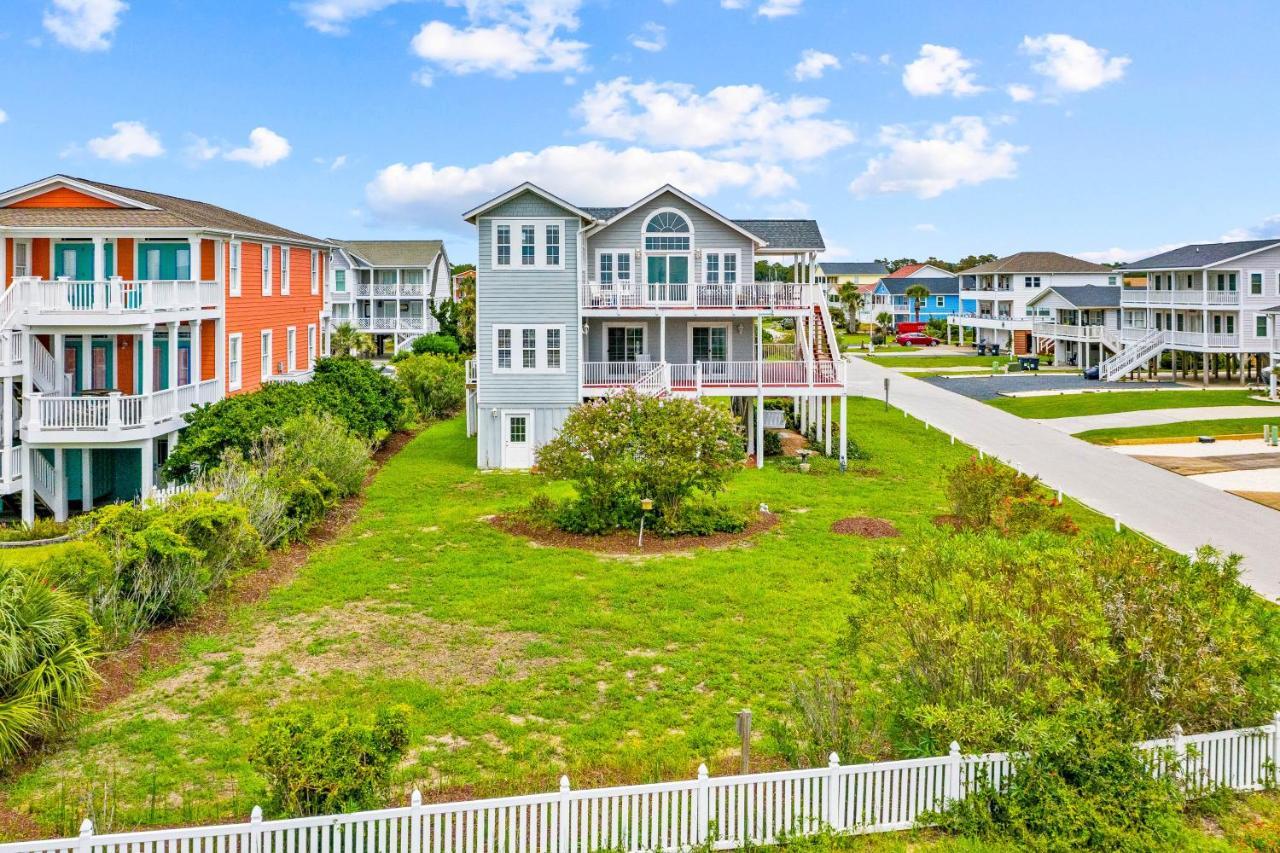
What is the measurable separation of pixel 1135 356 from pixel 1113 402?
13.1 m

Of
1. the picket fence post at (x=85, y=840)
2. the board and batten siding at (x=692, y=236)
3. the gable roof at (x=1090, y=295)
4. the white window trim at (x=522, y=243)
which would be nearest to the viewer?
the picket fence post at (x=85, y=840)

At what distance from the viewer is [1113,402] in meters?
46.8

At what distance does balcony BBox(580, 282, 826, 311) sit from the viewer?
105ft

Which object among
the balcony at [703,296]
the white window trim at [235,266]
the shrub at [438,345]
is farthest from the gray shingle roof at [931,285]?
the white window trim at [235,266]

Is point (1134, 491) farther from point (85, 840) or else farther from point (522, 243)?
point (85, 840)

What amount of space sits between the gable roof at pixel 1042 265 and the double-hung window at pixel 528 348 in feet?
206

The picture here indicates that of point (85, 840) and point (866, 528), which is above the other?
point (866, 528)

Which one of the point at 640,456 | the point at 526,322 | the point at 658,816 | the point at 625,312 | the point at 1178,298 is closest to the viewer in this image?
the point at 658,816

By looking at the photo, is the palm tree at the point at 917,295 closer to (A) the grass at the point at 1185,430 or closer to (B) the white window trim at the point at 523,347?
(A) the grass at the point at 1185,430

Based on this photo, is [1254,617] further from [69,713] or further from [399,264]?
[399,264]

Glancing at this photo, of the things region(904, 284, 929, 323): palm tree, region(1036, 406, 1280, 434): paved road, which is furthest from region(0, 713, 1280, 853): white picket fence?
region(904, 284, 929, 323): palm tree

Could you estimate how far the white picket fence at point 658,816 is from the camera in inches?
330

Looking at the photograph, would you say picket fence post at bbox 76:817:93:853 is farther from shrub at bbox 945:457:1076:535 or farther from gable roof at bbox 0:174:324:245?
gable roof at bbox 0:174:324:245

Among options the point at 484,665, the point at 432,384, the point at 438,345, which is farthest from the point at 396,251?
the point at 484,665
